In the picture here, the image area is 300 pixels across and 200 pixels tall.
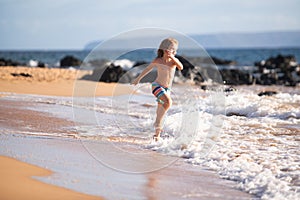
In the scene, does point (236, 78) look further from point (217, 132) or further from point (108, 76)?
point (217, 132)

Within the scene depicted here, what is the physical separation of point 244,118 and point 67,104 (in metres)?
3.91

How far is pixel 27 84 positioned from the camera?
13.5 meters

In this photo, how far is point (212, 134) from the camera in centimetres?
749

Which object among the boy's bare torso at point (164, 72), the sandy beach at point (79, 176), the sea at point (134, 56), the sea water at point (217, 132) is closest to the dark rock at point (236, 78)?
the sea at point (134, 56)

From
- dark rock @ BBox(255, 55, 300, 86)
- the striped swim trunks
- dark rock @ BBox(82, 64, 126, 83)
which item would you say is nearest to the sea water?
the striped swim trunks

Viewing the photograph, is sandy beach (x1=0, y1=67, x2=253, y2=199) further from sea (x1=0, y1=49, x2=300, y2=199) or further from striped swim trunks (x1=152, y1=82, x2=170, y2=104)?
striped swim trunks (x1=152, y1=82, x2=170, y2=104)

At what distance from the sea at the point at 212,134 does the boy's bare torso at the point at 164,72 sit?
2.72 feet

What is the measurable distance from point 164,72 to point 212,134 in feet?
5.16

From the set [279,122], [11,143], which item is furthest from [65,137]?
[279,122]

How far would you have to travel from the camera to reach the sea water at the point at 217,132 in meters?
4.83

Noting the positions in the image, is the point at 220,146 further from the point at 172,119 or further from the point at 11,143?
the point at 11,143

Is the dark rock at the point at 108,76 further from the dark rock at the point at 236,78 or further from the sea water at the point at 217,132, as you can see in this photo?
the dark rock at the point at 236,78

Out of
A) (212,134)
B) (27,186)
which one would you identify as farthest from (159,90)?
(27,186)

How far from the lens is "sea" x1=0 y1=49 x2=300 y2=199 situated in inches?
190
